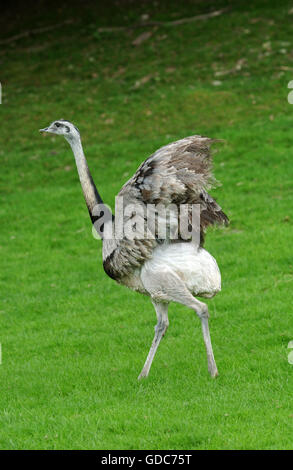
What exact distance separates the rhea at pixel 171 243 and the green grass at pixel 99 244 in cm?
98

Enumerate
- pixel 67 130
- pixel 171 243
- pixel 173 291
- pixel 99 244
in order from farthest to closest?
pixel 99 244 < pixel 67 130 < pixel 171 243 < pixel 173 291

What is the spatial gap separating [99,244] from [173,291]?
281 inches

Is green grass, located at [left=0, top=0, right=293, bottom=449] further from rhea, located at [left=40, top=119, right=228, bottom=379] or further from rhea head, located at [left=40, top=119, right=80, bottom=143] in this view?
rhea head, located at [left=40, top=119, right=80, bottom=143]

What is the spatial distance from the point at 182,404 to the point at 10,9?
23355 millimetres

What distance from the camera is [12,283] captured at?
14.1 m

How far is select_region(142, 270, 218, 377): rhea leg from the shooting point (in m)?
8.47

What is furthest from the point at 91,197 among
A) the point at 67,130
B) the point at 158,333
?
the point at 158,333

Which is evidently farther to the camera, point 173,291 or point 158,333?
point 158,333

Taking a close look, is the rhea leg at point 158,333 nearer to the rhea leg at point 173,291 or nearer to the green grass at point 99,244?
the green grass at point 99,244

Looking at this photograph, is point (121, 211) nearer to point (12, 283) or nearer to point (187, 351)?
point (187, 351)

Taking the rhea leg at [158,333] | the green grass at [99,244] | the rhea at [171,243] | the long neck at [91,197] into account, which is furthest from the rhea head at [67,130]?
the green grass at [99,244]

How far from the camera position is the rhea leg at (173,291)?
27.8 feet

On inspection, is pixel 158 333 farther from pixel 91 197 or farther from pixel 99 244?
pixel 99 244

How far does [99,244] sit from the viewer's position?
611 inches
